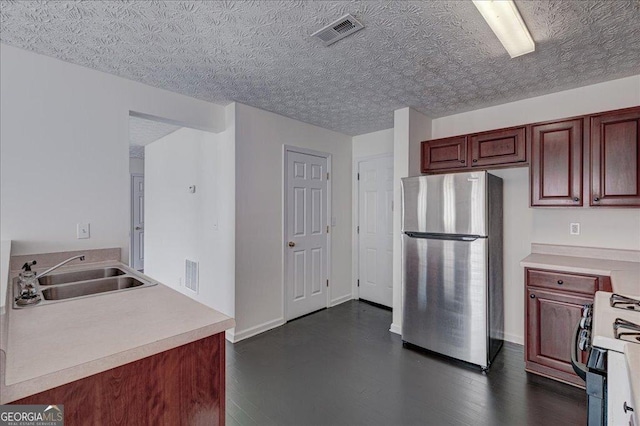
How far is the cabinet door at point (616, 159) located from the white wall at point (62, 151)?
11.8 ft

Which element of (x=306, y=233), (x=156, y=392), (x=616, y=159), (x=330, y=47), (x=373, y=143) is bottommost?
(x=156, y=392)

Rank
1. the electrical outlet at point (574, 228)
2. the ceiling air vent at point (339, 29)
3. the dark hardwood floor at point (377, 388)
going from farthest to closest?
the electrical outlet at point (574, 228) → the dark hardwood floor at point (377, 388) → the ceiling air vent at point (339, 29)

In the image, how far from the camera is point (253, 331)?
3197mm

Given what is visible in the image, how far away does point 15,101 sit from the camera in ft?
6.70

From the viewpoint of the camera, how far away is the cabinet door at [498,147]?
2682 mm

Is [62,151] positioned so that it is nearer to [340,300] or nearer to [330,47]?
[330,47]

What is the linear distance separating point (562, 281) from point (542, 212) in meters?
0.81

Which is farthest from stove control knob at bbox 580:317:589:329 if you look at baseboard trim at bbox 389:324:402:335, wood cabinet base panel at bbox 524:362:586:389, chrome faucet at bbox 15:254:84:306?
chrome faucet at bbox 15:254:84:306

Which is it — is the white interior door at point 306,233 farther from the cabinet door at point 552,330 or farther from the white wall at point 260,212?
the cabinet door at point 552,330

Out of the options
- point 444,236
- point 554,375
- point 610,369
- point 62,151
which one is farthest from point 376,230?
point 62,151

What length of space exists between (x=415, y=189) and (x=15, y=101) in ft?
10.3

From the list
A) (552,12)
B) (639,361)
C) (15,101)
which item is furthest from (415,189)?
(15,101)

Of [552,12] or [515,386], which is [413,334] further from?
[552,12]

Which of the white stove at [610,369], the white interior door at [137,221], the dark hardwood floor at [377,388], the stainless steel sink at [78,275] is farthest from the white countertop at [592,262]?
the white interior door at [137,221]
